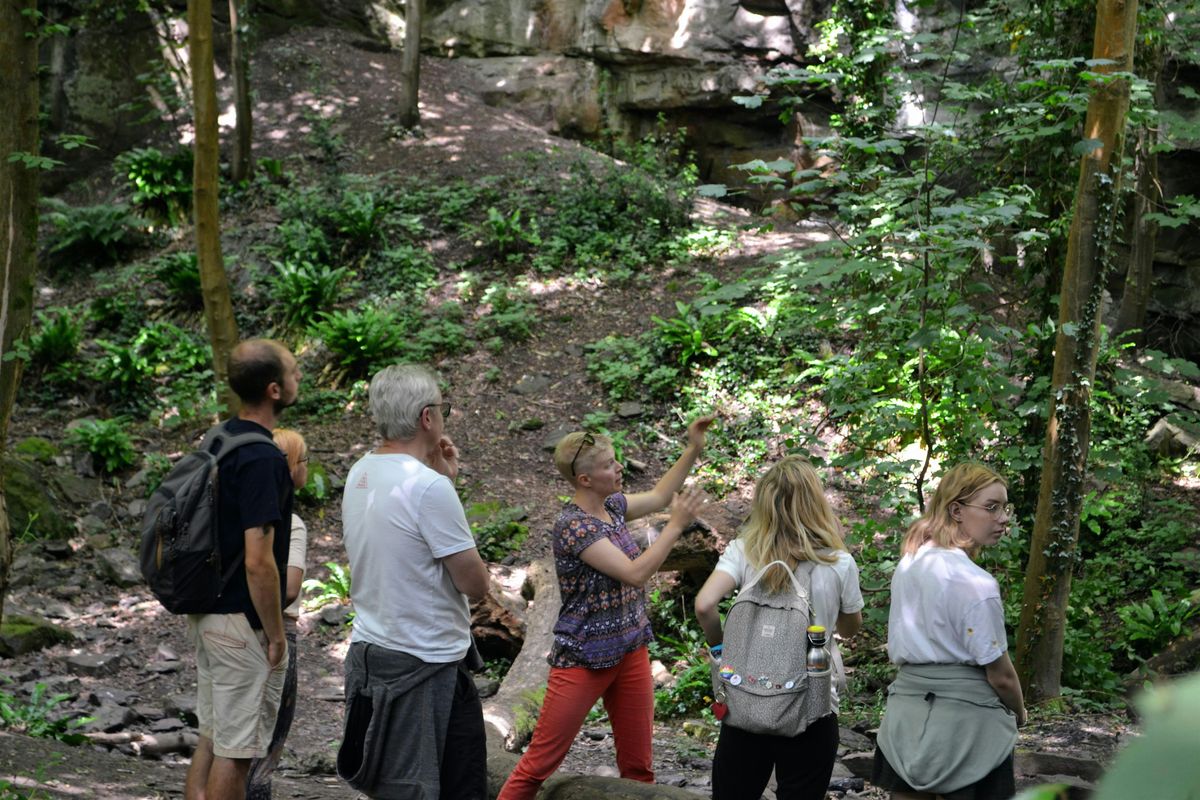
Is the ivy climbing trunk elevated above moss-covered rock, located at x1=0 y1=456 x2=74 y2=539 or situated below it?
above

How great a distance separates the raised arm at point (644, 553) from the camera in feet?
12.4

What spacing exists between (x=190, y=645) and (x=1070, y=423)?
23.0 ft

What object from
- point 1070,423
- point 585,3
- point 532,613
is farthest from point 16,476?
point 585,3

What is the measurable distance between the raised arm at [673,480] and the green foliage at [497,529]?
17.2 feet

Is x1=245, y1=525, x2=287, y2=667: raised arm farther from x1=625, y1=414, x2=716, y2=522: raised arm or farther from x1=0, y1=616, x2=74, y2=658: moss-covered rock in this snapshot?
x1=0, y1=616, x2=74, y2=658: moss-covered rock

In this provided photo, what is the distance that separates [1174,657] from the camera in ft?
23.0

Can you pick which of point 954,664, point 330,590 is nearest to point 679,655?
point 330,590

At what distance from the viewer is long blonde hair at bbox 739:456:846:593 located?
374 cm

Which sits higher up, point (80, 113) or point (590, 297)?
point (80, 113)

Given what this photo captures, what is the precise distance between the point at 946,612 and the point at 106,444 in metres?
10.2

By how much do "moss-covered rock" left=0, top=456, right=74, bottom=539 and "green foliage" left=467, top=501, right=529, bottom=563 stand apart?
13.1ft

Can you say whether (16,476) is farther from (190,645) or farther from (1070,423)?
(1070,423)

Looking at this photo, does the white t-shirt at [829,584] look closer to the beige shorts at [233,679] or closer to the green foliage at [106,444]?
the beige shorts at [233,679]

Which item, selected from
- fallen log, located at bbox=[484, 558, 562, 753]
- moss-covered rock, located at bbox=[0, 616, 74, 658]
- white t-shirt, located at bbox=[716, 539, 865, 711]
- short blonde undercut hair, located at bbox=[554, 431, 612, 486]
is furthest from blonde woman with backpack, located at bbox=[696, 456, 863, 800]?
moss-covered rock, located at bbox=[0, 616, 74, 658]
